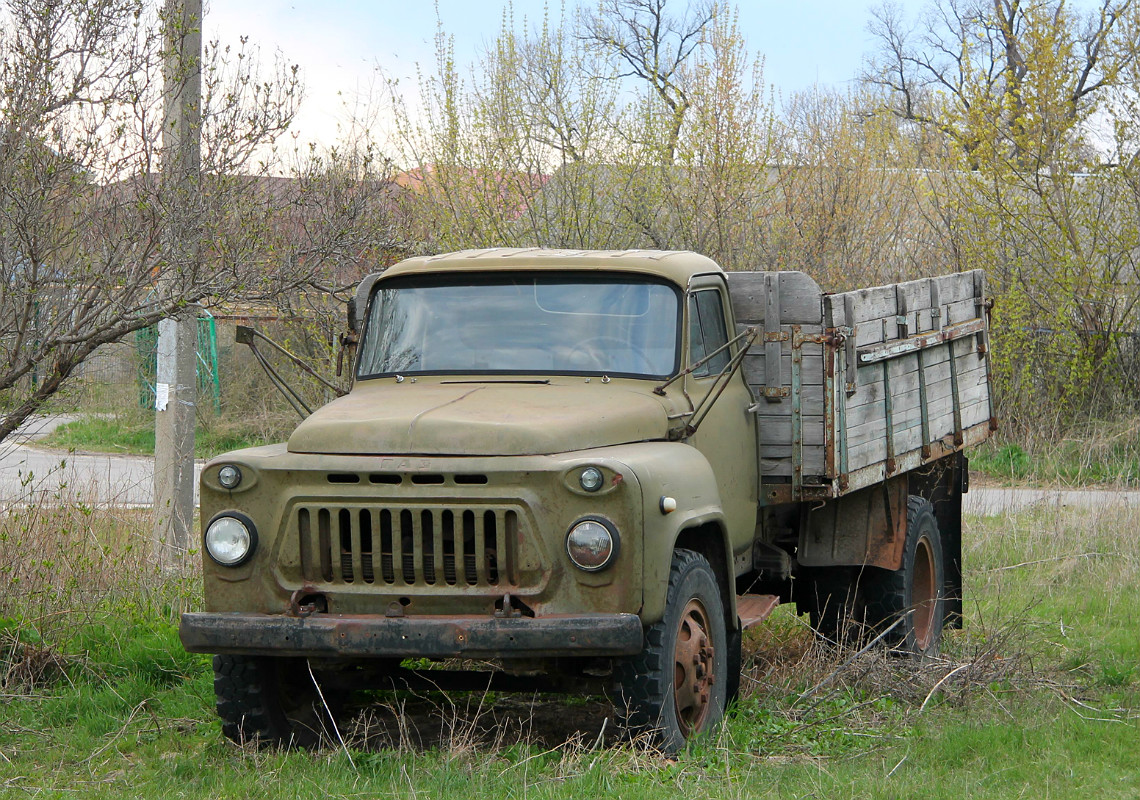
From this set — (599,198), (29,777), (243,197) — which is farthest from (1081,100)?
(29,777)

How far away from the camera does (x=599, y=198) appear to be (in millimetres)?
14188

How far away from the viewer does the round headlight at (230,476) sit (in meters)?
5.20

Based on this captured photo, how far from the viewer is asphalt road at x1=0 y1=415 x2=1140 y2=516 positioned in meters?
8.75

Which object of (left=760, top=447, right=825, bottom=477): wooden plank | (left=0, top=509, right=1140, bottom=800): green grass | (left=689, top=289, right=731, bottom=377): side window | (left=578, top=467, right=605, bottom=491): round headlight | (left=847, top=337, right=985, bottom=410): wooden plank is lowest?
(left=0, top=509, right=1140, bottom=800): green grass

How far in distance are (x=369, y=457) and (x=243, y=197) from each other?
2.60 metres

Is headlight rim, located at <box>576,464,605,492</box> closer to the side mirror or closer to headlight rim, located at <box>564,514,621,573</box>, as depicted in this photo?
headlight rim, located at <box>564,514,621,573</box>

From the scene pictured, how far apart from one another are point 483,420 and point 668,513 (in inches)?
30.9

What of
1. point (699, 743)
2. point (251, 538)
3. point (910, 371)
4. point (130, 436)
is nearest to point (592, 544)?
point (699, 743)

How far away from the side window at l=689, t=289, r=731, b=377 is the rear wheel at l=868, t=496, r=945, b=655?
1.73 meters

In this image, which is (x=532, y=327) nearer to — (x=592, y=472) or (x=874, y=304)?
(x=592, y=472)

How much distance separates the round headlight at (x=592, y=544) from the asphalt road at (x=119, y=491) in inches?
148

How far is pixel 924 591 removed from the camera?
26.5 ft

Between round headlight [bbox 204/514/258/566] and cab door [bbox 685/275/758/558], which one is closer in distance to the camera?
round headlight [bbox 204/514/258/566]

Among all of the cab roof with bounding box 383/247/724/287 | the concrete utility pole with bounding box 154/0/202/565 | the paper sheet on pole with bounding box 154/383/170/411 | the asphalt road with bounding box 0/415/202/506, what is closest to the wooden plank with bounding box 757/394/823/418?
the cab roof with bounding box 383/247/724/287
